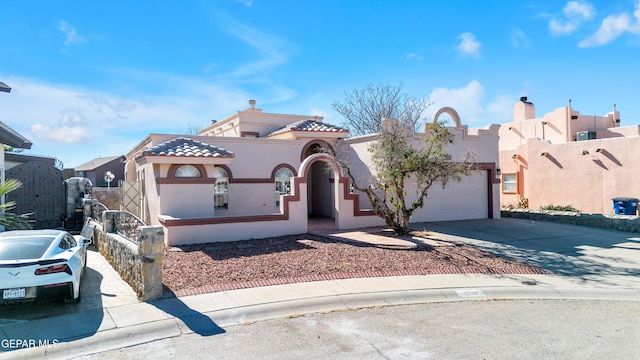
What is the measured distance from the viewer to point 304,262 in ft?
36.1

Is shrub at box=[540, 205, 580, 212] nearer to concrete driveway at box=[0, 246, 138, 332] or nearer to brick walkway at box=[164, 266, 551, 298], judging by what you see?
brick walkway at box=[164, 266, 551, 298]

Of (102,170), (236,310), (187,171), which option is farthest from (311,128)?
(102,170)

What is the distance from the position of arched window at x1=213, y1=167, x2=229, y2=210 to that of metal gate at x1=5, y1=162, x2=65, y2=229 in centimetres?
693

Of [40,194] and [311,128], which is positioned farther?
[311,128]

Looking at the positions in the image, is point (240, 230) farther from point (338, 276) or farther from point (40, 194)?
point (40, 194)

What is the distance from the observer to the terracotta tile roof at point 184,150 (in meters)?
14.2

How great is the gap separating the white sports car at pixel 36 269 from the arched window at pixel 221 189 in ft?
32.4

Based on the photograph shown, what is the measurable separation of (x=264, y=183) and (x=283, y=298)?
36.1 feet

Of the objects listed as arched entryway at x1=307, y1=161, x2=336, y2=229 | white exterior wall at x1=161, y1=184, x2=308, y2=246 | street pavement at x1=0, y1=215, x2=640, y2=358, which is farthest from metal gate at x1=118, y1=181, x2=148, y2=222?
arched entryway at x1=307, y1=161, x2=336, y2=229

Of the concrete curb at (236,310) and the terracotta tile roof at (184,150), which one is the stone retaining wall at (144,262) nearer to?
the concrete curb at (236,310)

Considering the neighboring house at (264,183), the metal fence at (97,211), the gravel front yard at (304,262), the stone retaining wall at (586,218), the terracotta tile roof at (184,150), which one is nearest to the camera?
the gravel front yard at (304,262)

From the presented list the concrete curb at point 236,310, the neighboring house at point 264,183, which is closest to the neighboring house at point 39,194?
the neighboring house at point 264,183

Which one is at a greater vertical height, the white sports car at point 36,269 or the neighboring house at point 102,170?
the neighboring house at point 102,170

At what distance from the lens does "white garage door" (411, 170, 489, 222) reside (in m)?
19.0
